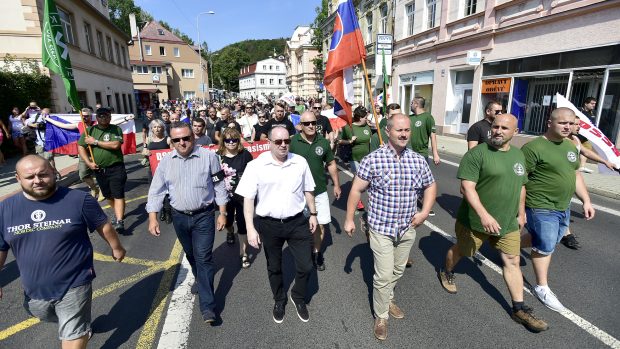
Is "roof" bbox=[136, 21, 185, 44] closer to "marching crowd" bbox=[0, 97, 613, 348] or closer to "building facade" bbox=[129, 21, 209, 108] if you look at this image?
"building facade" bbox=[129, 21, 209, 108]

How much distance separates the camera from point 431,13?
17500 mm

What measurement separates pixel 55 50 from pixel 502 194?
7270 mm

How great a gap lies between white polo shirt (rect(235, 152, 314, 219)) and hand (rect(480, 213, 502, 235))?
1.72 metres

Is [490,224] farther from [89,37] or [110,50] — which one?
[110,50]

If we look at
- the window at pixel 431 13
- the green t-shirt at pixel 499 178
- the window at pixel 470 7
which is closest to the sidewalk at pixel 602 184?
the green t-shirt at pixel 499 178

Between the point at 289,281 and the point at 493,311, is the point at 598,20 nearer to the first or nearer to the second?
the point at 493,311

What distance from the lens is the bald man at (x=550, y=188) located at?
3.26 metres

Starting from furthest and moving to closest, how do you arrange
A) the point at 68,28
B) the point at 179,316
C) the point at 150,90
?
the point at 150,90 → the point at 68,28 → the point at 179,316

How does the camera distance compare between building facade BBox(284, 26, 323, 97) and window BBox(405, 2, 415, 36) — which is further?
building facade BBox(284, 26, 323, 97)

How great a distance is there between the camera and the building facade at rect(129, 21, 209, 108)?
154ft

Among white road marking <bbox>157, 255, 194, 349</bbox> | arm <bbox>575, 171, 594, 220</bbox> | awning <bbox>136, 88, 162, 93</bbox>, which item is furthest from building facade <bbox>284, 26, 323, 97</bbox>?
white road marking <bbox>157, 255, 194, 349</bbox>

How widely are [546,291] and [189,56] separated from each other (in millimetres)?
59348

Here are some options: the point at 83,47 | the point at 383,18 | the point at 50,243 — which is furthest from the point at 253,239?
the point at 383,18

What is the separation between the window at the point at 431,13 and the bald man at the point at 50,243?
18.9 metres
